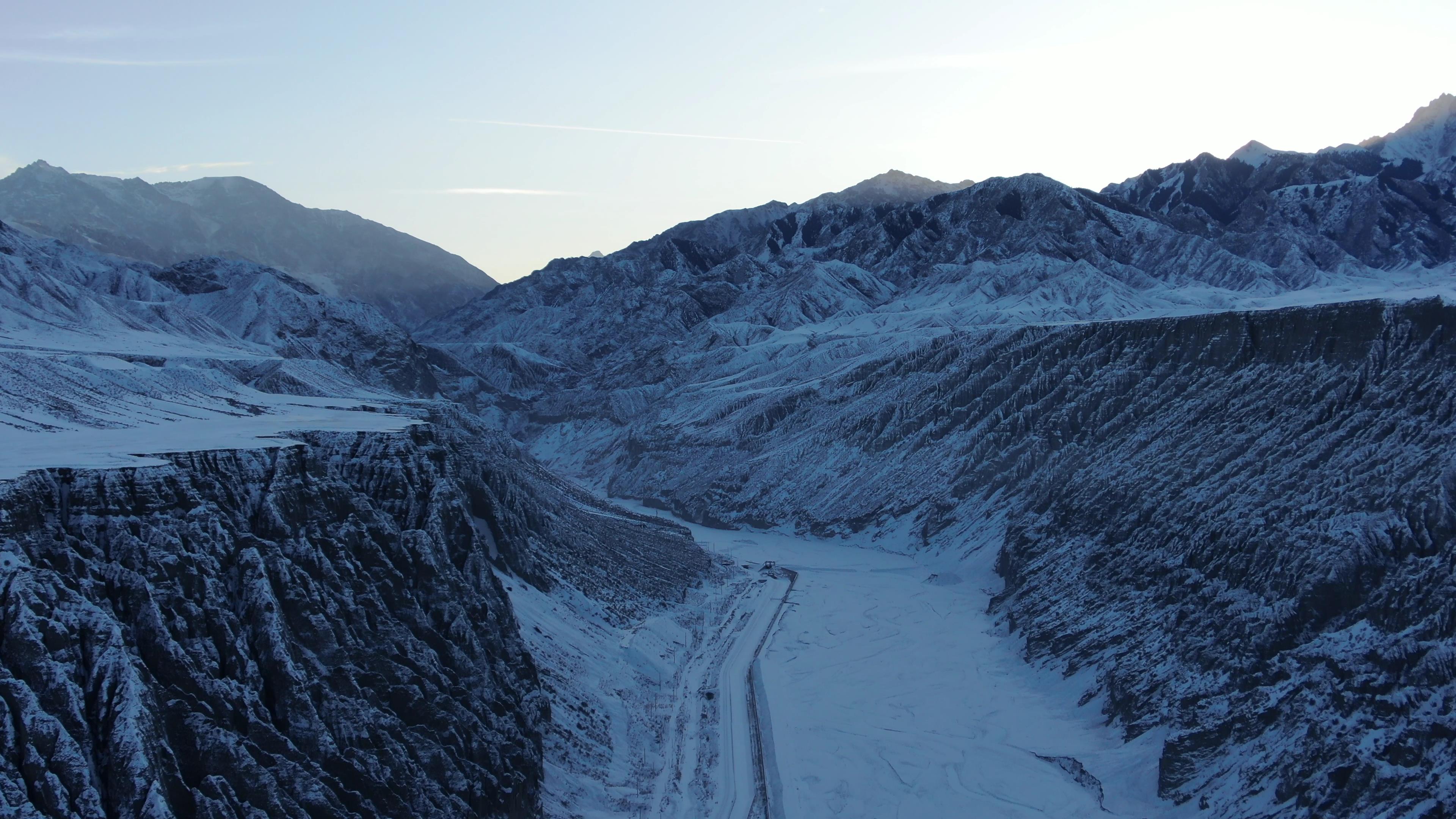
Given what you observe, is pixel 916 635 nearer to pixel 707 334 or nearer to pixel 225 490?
pixel 225 490

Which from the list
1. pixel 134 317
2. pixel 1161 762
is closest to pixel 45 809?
pixel 1161 762

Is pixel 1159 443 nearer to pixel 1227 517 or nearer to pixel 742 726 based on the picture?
pixel 1227 517

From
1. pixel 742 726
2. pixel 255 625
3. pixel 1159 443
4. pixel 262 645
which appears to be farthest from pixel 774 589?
pixel 262 645

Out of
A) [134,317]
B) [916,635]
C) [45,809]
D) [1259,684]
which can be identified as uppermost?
[134,317]

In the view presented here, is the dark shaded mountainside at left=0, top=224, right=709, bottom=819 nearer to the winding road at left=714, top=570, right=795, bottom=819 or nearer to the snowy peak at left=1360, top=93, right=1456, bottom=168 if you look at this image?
the winding road at left=714, top=570, right=795, bottom=819

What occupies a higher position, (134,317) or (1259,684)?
(134,317)

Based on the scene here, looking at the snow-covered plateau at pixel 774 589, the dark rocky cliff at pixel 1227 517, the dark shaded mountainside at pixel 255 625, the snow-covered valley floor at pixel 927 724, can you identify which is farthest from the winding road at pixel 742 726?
the dark rocky cliff at pixel 1227 517

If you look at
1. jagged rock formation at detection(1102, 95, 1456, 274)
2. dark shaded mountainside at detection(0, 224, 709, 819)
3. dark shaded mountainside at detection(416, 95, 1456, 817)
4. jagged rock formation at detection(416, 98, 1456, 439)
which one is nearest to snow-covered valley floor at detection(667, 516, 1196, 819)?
dark shaded mountainside at detection(416, 95, 1456, 817)

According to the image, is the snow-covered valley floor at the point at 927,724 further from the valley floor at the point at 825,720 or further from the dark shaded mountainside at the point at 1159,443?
the dark shaded mountainside at the point at 1159,443

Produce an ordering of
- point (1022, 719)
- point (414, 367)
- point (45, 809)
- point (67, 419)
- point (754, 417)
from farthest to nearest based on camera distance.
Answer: point (414, 367)
point (754, 417)
point (1022, 719)
point (67, 419)
point (45, 809)
